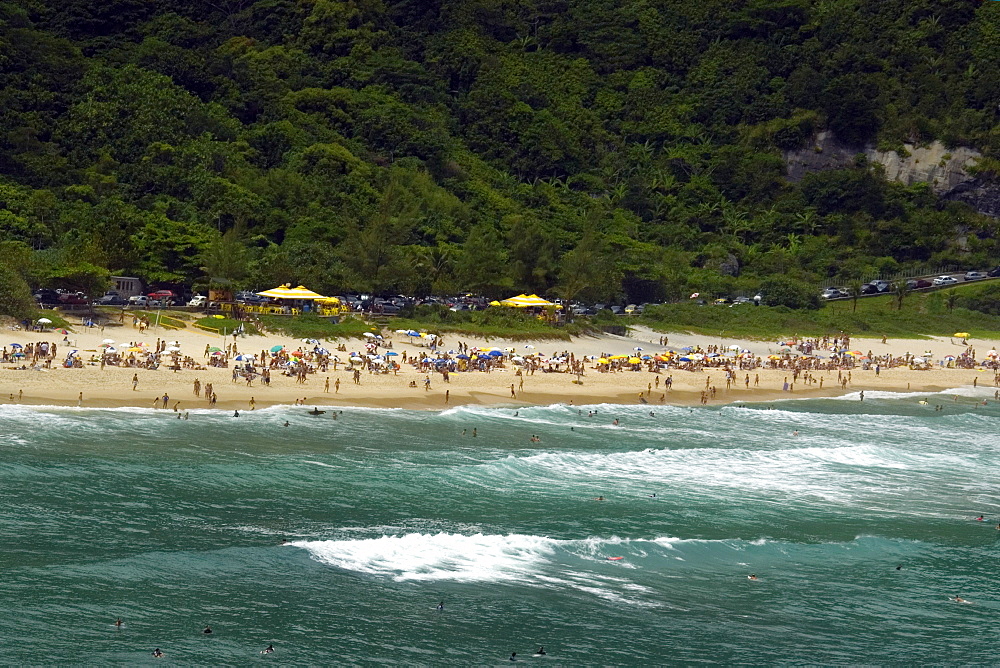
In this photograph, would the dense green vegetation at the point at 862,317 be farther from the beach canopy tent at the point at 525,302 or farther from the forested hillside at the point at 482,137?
the beach canopy tent at the point at 525,302

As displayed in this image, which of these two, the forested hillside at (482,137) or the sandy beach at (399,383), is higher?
the forested hillside at (482,137)

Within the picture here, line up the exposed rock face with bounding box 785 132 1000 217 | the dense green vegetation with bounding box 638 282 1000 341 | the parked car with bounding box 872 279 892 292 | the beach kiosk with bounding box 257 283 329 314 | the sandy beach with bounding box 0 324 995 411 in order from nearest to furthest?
1. the sandy beach with bounding box 0 324 995 411
2. the beach kiosk with bounding box 257 283 329 314
3. the dense green vegetation with bounding box 638 282 1000 341
4. the parked car with bounding box 872 279 892 292
5. the exposed rock face with bounding box 785 132 1000 217

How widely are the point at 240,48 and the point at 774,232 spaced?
65986 millimetres

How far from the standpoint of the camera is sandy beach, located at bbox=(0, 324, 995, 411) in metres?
40.4

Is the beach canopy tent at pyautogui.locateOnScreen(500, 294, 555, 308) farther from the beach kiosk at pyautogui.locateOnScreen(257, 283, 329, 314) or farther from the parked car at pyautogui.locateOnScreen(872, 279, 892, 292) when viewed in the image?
the parked car at pyautogui.locateOnScreen(872, 279, 892, 292)

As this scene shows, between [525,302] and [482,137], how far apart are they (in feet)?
208

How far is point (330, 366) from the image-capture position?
167 feet

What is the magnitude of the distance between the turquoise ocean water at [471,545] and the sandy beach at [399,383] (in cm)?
320

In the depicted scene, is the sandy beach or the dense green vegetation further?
the dense green vegetation

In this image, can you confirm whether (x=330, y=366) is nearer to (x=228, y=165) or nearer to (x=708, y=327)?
(x=708, y=327)

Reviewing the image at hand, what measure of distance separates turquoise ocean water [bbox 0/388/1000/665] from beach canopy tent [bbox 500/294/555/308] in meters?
33.3

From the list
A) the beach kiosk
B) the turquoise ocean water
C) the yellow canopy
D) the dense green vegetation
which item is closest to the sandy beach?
Result: the turquoise ocean water

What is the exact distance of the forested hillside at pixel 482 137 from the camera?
79.3 meters

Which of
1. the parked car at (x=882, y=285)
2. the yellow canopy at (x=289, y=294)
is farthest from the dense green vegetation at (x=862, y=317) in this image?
the yellow canopy at (x=289, y=294)
